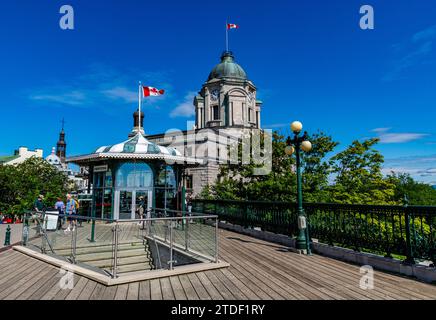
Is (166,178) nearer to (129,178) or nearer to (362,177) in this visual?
(129,178)

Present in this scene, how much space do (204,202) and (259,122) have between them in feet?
128

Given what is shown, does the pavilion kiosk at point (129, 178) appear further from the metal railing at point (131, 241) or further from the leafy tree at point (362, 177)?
the leafy tree at point (362, 177)

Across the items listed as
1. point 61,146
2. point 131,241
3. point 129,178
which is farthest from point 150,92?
point 61,146

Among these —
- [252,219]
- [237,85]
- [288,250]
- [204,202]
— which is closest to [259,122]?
[237,85]

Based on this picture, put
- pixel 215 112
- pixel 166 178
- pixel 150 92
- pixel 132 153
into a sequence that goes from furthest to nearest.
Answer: pixel 215 112, pixel 150 92, pixel 166 178, pixel 132 153

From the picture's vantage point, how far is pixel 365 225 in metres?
7.37

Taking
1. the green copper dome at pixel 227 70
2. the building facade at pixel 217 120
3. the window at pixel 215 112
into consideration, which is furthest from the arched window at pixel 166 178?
the green copper dome at pixel 227 70

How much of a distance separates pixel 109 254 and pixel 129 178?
7.81 m

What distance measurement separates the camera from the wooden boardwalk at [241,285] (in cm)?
484

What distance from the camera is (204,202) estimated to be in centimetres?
1972

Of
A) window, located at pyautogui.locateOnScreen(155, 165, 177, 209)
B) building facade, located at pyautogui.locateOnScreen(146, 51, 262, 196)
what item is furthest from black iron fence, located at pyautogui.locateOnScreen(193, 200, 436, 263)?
building facade, located at pyautogui.locateOnScreen(146, 51, 262, 196)

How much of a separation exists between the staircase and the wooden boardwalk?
0.55 m
